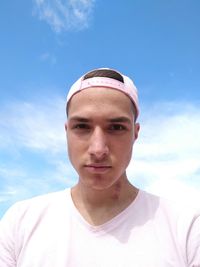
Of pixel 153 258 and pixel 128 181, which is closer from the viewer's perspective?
pixel 153 258

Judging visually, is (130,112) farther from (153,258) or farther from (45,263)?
(45,263)

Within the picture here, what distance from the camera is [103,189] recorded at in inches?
168

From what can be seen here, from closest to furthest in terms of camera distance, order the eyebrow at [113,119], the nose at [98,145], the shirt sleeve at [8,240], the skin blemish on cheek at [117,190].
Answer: the nose at [98,145] < the eyebrow at [113,119] < the shirt sleeve at [8,240] < the skin blemish on cheek at [117,190]

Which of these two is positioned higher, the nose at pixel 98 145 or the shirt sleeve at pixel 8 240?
the nose at pixel 98 145

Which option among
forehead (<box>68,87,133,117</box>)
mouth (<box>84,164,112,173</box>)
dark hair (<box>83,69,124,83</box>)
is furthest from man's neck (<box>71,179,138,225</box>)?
dark hair (<box>83,69,124,83</box>)

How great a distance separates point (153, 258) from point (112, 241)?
45 centimetres

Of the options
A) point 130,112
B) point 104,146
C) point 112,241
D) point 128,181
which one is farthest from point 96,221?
point 130,112

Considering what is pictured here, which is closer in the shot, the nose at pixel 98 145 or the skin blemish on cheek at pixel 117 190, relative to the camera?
the nose at pixel 98 145

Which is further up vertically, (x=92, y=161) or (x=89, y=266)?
(x=92, y=161)

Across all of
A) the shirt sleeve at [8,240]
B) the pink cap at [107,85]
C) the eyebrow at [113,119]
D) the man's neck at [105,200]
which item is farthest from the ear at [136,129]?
the shirt sleeve at [8,240]

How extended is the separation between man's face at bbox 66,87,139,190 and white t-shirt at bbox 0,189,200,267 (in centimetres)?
50

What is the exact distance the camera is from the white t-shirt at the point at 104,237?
3.82 metres

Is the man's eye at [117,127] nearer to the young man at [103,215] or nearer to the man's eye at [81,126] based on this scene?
the young man at [103,215]

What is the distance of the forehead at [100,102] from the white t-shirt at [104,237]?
42.5 inches
